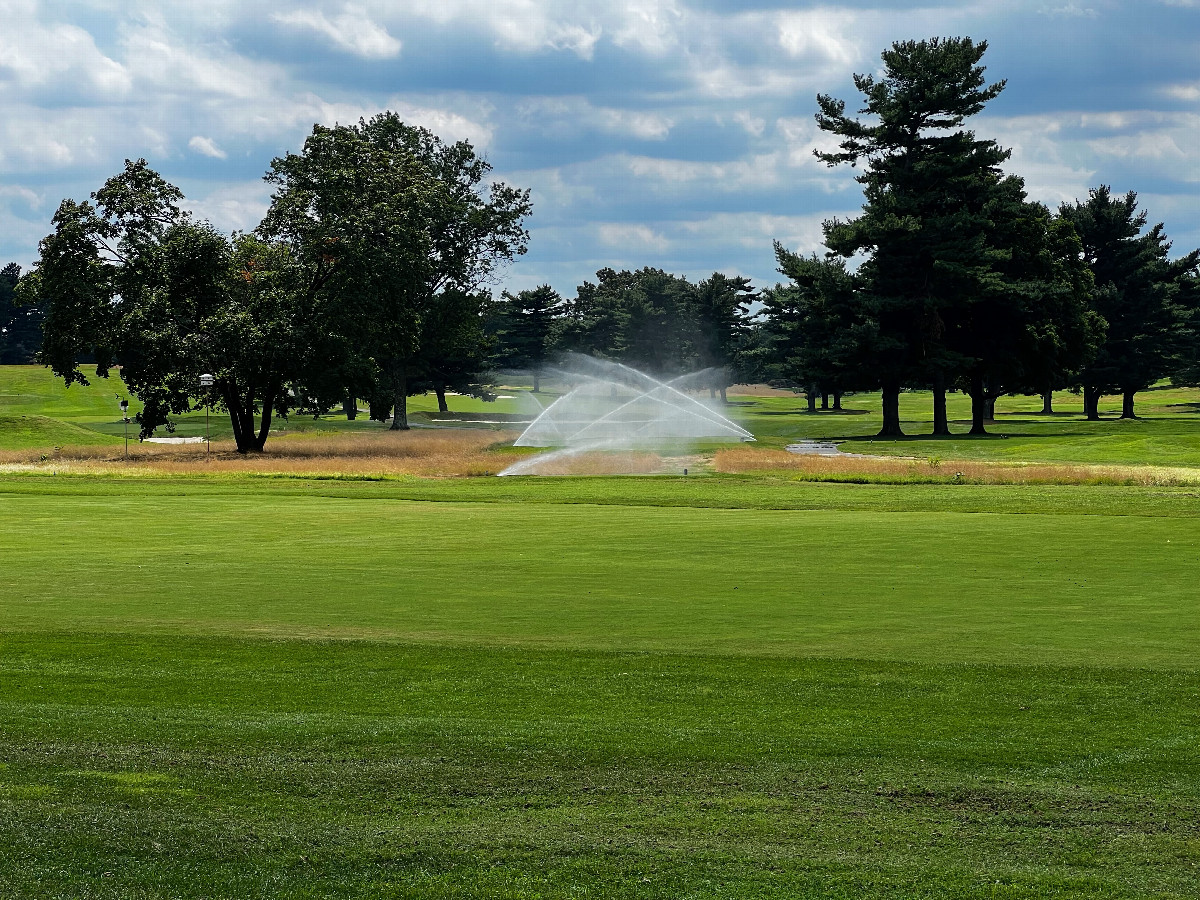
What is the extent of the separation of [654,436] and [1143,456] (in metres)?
29.1

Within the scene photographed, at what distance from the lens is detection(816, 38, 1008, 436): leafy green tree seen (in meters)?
71.8

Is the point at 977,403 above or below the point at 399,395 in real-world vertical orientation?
below

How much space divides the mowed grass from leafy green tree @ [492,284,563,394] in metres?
132

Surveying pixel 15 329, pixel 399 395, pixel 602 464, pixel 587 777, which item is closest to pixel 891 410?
pixel 602 464

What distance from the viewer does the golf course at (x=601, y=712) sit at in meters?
7.13

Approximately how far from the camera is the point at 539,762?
899 cm

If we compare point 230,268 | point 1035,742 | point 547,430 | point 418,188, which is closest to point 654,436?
point 547,430

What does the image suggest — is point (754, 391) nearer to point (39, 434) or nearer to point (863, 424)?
point (863, 424)

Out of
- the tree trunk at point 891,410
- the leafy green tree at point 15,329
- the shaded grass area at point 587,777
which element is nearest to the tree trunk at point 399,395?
the tree trunk at point 891,410

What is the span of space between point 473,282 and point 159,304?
1289 inches

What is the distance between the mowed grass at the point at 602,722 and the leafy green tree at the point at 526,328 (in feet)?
433

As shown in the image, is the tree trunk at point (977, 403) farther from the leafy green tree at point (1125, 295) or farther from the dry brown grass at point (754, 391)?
the dry brown grass at point (754, 391)

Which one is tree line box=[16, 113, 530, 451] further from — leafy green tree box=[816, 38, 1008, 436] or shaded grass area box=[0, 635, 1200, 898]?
shaded grass area box=[0, 635, 1200, 898]

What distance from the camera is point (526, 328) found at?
502 ft
